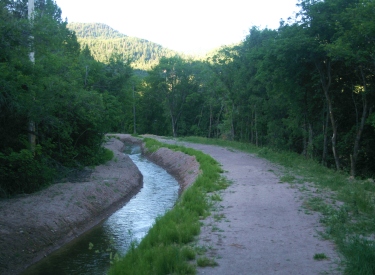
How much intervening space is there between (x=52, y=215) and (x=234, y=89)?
31.1 meters

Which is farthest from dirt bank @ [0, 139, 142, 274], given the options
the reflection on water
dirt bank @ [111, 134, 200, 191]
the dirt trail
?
the dirt trail

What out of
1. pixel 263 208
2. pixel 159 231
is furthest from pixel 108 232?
pixel 263 208

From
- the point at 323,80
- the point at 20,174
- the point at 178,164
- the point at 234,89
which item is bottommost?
the point at 178,164

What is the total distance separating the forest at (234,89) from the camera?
514 inches

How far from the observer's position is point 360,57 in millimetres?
18047

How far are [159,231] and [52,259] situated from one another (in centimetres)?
343

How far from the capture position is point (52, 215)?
12.2m

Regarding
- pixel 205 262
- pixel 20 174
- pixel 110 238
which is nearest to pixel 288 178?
pixel 110 238

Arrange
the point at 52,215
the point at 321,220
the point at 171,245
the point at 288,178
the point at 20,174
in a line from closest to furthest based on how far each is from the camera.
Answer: the point at 171,245 → the point at 321,220 → the point at 52,215 → the point at 20,174 → the point at 288,178

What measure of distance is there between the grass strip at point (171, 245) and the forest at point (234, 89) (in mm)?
6131

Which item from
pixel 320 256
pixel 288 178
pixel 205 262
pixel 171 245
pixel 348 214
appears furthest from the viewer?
pixel 288 178

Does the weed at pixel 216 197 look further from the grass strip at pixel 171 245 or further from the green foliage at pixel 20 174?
the green foliage at pixel 20 174

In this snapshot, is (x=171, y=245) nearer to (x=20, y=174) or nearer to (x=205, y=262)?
(x=205, y=262)

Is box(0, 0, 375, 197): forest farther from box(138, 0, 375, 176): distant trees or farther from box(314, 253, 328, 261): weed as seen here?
box(314, 253, 328, 261): weed
